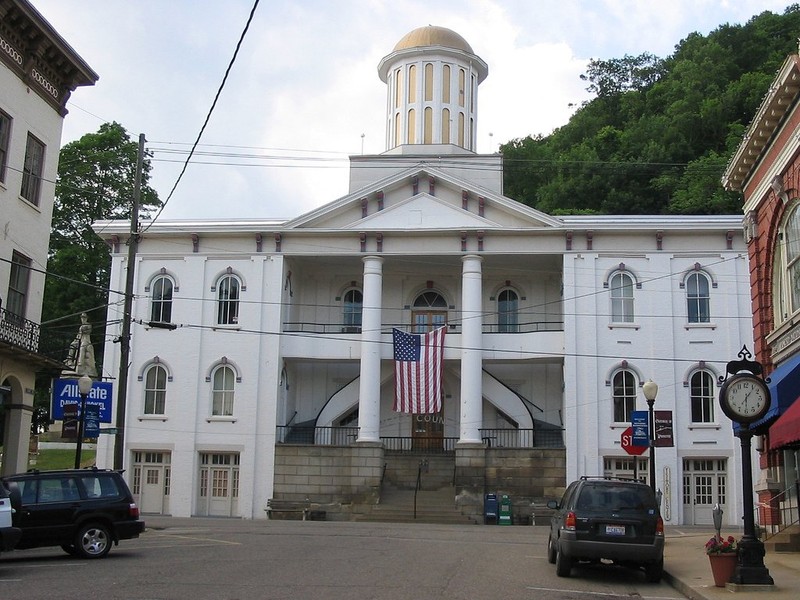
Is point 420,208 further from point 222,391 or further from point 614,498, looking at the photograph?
point 614,498

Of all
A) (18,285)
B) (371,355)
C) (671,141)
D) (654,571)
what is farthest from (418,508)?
(671,141)

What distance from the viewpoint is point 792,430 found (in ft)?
62.9

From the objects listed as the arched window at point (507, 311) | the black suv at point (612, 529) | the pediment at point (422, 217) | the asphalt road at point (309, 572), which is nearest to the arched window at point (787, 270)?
the black suv at point (612, 529)

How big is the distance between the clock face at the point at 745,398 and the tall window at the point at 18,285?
18.2 m

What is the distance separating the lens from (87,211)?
53000 millimetres

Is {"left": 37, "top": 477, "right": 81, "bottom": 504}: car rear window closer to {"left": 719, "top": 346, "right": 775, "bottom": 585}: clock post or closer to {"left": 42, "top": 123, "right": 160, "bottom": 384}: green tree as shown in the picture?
{"left": 719, "top": 346, "right": 775, "bottom": 585}: clock post

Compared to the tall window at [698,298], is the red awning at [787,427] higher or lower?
lower

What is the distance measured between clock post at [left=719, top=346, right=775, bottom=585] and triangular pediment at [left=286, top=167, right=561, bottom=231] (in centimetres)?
2359

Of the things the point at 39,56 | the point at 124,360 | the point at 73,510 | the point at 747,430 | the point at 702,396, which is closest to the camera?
the point at 747,430

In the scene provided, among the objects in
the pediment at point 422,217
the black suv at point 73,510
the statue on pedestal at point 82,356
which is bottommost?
the black suv at point 73,510

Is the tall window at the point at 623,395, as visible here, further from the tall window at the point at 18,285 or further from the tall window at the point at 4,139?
the tall window at the point at 4,139

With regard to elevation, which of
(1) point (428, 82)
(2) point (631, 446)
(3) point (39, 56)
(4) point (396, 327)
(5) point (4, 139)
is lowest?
(2) point (631, 446)

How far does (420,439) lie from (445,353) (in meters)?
3.84

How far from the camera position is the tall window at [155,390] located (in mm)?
40688
